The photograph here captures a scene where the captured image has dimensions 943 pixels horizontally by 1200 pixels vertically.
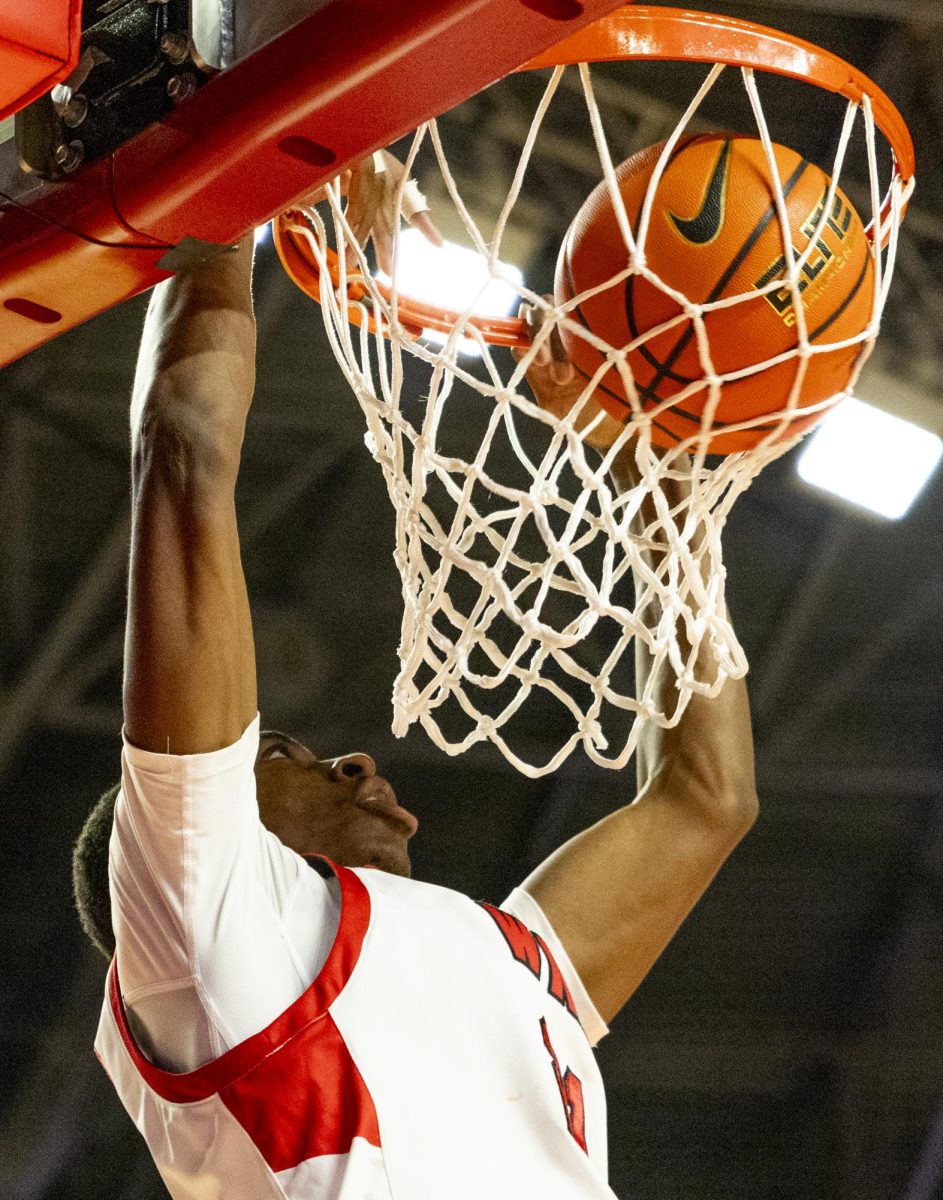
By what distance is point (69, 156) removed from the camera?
1.26m

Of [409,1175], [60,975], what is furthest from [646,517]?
[60,975]

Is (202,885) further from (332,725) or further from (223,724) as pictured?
(332,725)

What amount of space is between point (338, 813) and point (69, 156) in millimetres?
1074

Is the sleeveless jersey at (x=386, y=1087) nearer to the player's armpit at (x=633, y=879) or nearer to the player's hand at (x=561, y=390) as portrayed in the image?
the player's armpit at (x=633, y=879)

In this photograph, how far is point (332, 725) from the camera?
164 inches

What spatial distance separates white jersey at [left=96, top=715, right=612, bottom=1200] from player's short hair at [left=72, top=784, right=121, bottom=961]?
0.84 ft

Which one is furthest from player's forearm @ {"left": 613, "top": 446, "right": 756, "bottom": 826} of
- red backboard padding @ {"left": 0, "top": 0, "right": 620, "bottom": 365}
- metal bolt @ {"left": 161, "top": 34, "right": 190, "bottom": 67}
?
metal bolt @ {"left": 161, "top": 34, "right": 190, "bottom": 67}

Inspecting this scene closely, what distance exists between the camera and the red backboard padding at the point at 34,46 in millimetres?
985

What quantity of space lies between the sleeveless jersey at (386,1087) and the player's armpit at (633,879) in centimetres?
22

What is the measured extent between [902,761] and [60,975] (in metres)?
2.83

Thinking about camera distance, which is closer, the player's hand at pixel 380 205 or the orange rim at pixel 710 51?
the orange rim at pixel 710 51

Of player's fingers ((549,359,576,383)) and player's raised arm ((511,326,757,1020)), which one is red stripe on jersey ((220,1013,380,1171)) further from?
player's fingers ((549,359,576,383))

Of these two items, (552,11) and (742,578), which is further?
(742,578)

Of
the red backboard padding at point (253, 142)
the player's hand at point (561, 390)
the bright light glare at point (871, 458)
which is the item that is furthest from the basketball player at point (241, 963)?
the bright light glare at point (871, 458)
